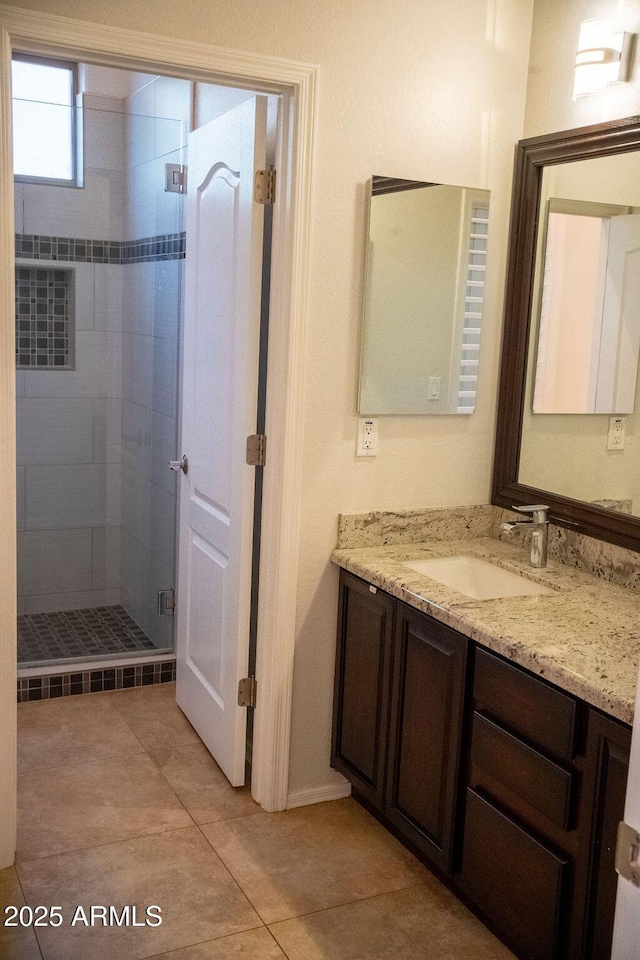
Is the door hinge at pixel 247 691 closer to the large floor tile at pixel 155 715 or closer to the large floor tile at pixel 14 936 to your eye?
the large floor tile at pixel 155 715

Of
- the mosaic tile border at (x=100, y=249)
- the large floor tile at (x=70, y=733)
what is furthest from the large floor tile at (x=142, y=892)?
the mosaic tile border at (x=100, y=249)

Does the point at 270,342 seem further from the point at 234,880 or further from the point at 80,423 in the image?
the point at 80,423

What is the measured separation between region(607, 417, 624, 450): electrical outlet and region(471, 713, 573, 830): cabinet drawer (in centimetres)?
85

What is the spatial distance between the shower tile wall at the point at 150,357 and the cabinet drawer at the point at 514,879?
202 centimetres

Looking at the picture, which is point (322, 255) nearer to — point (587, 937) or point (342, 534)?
point (342, 534)

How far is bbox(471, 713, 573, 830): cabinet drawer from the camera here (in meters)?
2.02

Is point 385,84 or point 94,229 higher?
point 385,84

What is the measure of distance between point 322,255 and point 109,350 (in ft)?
5.75

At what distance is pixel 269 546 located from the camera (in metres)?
2.84

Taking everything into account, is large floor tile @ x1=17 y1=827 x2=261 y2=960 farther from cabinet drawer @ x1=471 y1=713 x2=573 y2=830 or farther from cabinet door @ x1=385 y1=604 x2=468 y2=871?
cabinet drawer @ x1=471 y1=713 x2=573 y2=830

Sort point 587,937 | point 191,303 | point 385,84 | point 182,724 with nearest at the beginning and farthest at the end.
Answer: point 587,937
point 385,84
point 191,303
point 182,724

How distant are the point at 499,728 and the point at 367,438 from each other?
1.02 m

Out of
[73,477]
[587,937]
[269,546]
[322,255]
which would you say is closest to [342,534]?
[269,546]

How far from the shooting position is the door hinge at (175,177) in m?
3.84
